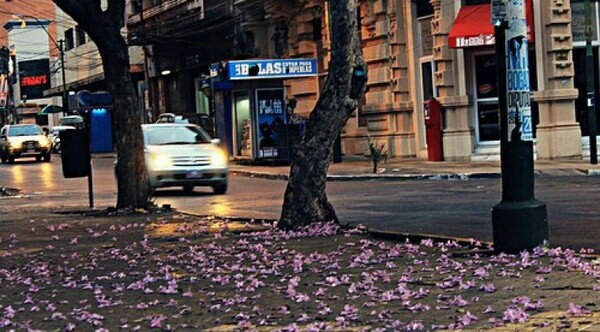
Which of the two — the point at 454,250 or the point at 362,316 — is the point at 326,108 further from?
the point at 362,316

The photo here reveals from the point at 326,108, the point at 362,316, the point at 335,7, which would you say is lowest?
the point at 362,316

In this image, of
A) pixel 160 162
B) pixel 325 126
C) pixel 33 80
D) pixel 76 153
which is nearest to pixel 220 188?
pixel 160 162

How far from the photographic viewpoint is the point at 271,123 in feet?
108

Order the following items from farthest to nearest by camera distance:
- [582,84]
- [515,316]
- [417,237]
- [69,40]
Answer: [69,40] → [582,84] → [417,237] → [515,316]

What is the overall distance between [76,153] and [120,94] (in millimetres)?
2632

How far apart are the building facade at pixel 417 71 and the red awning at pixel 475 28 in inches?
1.0

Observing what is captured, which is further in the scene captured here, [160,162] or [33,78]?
[33,78]

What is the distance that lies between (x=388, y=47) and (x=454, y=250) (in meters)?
21.2

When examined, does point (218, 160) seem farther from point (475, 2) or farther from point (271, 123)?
point (271, 123)

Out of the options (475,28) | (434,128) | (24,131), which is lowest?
(434,128)

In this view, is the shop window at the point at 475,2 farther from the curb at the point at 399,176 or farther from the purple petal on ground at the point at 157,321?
the purple petal on ground at the point at 157,321

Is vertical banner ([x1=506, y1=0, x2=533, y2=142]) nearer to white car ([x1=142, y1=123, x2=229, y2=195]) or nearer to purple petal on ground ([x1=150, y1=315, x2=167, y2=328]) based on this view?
purple petal on ground ([x1=150, y1=315, x2=167, y2=328])

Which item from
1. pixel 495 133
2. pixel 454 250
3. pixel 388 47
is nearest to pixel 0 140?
pixel 388 47

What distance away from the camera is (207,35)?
4525cm
